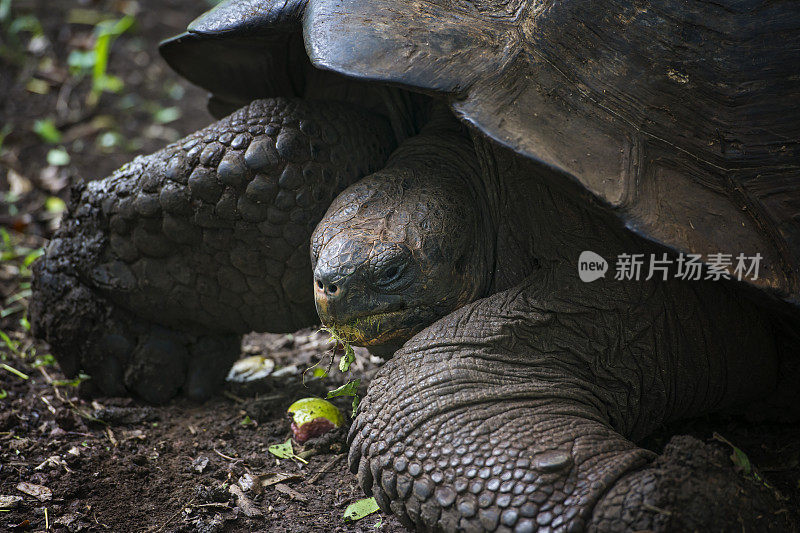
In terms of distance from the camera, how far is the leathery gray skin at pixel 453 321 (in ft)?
6.45

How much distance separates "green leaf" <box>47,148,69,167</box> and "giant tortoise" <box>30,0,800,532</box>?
9.99 feet

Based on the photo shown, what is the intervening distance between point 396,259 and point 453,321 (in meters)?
0.28

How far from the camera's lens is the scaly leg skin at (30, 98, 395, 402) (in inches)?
112

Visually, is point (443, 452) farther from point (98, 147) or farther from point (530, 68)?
point (98, 147)

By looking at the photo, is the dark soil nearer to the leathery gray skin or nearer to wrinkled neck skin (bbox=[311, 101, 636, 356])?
the leathery gray skin

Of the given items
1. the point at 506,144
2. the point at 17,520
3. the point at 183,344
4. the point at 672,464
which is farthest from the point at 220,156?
the point at 672,464

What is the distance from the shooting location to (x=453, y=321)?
7.73 ft

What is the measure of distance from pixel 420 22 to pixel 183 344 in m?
1.73

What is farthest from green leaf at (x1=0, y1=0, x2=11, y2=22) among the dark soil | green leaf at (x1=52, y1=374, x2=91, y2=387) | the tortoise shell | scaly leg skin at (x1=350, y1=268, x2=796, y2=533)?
scaly leg skin at (x1=350, y1=268, x2=796, y2=533)

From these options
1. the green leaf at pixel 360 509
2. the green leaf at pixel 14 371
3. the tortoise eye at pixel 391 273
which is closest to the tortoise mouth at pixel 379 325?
the tortoise eye at pixel 391 273

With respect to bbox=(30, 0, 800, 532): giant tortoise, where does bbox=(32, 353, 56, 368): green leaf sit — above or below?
below

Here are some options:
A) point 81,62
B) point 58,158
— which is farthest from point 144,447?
A: point 81,62

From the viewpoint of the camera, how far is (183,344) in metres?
3.24
